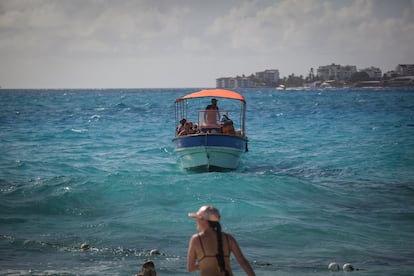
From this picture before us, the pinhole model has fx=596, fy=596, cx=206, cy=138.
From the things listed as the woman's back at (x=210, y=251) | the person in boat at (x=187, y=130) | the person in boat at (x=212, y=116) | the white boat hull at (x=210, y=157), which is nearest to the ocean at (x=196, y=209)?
the white boat hull at (x=210, y=157)

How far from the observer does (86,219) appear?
14453 mm

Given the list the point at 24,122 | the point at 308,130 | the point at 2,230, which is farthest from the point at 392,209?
the point at 24,122

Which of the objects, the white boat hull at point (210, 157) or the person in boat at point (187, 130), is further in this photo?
the person in boat at point (187, 130)

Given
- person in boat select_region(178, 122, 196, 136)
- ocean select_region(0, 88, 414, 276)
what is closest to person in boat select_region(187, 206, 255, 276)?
ocean select_region(0, 88, 414, 276)

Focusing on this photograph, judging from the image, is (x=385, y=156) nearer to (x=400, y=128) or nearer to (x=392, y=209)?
(x=392, y=209)

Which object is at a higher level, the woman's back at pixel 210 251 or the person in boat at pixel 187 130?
the person in boat at pixel 187 130

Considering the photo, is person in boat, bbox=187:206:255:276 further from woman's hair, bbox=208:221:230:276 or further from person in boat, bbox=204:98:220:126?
person in boat, bbox=204:98:220:126

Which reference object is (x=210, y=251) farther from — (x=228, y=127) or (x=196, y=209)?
(x=228, y=127)

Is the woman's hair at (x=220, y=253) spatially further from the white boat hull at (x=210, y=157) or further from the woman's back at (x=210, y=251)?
the white boat hull at (x=210, y=157)

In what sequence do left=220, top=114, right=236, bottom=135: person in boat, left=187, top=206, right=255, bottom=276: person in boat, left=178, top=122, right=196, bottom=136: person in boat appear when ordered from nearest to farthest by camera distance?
left=187, top=206, right=255, bottom=276: person in boat → left=220, top=114, right=236, bottom=135: person in boat → left=178, top=122, right=196, bottom=136: person in boat

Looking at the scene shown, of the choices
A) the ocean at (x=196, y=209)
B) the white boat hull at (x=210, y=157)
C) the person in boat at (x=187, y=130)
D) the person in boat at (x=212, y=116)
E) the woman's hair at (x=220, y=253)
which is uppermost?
the person in boat at (x=212, y=116)

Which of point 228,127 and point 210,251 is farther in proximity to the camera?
point 228,127

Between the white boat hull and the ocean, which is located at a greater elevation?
the white boat hull

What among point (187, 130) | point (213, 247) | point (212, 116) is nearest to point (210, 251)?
point (213, 247)
